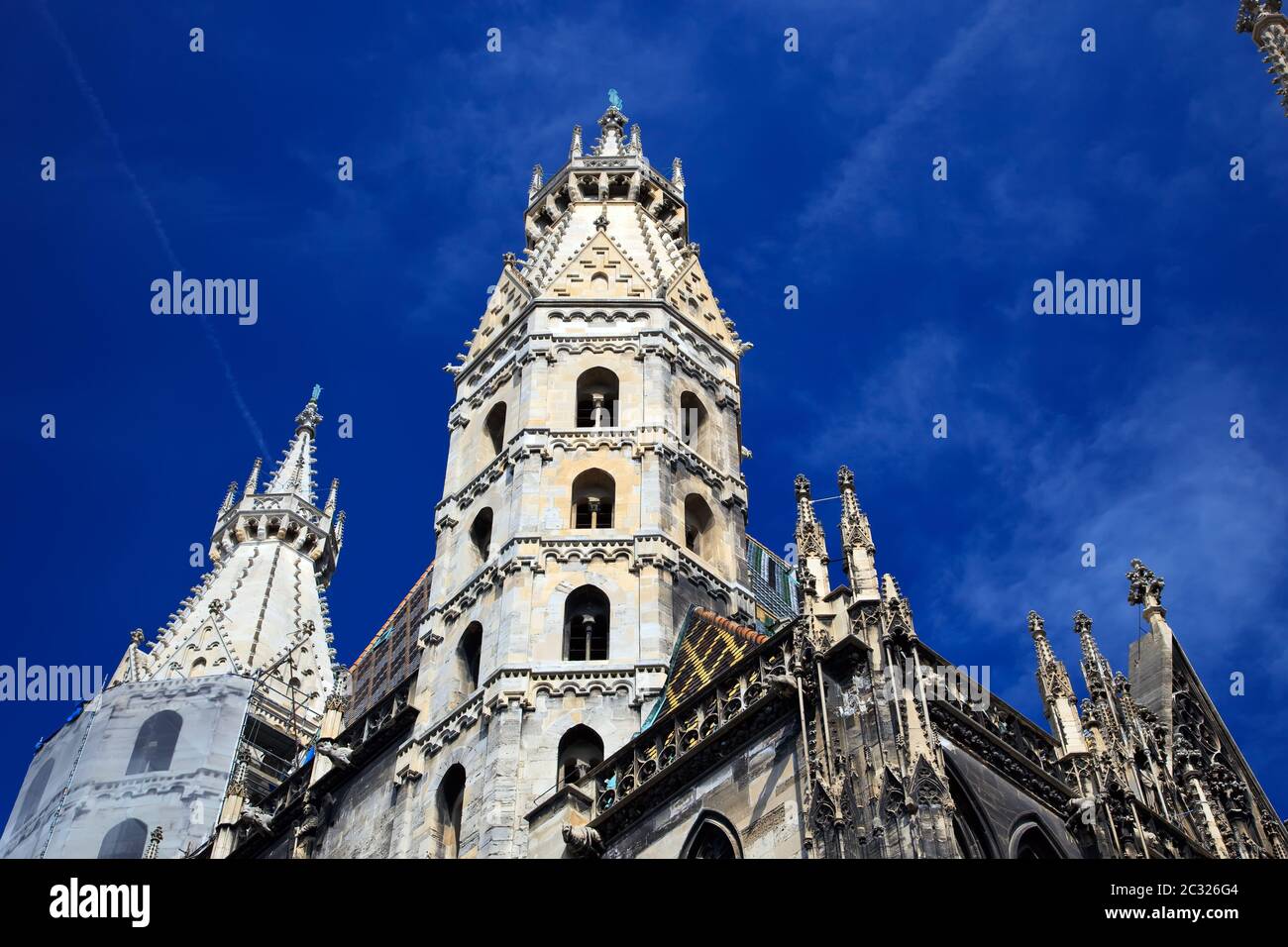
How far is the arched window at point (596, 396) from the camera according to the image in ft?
99.7

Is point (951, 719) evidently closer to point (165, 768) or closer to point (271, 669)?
point (165, 768)

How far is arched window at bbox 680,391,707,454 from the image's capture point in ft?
101

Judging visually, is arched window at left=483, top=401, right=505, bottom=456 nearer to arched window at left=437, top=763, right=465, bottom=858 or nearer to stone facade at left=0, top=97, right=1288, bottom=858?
stone facade at left=0, top=97, right=1288, bottom=858

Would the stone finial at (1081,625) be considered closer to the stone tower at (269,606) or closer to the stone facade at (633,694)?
the stone facade at (633,694)

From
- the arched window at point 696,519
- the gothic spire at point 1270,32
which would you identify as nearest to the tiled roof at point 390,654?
the arched window at point 696,519

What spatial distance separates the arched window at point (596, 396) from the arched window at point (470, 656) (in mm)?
5204

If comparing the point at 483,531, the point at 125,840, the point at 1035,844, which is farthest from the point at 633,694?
the point at 125,840

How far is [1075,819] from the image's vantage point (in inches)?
788

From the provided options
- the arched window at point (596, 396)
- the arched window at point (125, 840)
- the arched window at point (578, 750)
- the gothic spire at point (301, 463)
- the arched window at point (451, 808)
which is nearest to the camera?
the arched window at point (451, 808)

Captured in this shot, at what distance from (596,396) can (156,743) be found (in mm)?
19858

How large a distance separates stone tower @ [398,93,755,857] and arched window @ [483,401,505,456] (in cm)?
3

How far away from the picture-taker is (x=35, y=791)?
43.8 metres

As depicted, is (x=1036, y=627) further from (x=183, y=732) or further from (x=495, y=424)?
(x=183, y=732)
